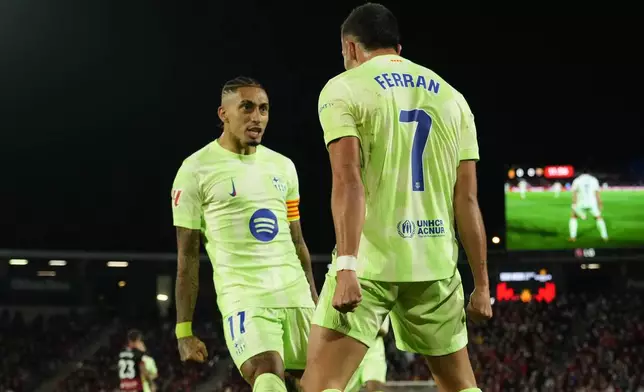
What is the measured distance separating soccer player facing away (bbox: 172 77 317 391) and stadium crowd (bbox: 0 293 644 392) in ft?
55.7

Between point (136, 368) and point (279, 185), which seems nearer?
point (279, 185)

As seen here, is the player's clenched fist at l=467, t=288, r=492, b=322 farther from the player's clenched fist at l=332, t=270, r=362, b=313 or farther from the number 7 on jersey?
the player's clenched fist at l=332, t=270, r=362, b=313

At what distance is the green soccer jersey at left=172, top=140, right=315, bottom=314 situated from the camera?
5.98 m

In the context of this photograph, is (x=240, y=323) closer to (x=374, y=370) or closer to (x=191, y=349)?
(x=191, y=349)

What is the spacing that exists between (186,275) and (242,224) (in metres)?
0.51

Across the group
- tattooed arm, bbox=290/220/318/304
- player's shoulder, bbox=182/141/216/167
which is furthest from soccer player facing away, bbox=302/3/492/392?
tattooed arm, bbox=290/220/318/304

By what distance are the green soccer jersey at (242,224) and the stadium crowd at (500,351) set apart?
17.0 metres

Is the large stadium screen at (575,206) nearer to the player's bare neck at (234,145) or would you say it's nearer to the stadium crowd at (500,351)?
the stadium crowd at (500,351)

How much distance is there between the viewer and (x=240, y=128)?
6266mm

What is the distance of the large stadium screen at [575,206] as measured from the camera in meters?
29.0

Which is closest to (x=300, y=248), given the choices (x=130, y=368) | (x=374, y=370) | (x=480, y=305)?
(x=374, y=370)

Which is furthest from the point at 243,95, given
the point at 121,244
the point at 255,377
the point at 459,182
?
the point at 121,244

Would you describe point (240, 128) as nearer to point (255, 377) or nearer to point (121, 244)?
point (255, 377)

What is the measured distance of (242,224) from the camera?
610 centimetres
